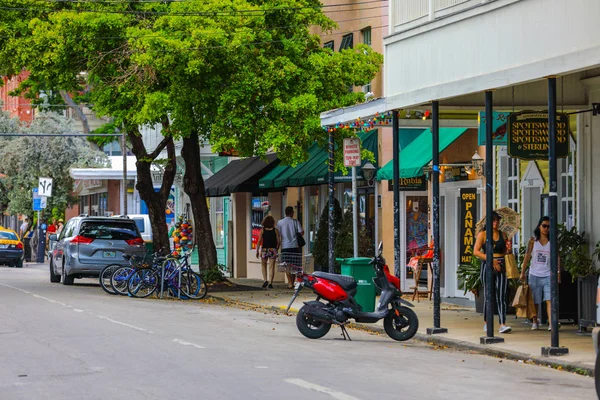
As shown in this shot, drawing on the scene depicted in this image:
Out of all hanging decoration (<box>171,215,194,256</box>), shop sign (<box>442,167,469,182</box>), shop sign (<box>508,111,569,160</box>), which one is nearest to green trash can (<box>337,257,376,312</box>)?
shop sign (<box>508,111,569,160</box>)

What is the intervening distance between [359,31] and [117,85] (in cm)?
650

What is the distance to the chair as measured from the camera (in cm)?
2478

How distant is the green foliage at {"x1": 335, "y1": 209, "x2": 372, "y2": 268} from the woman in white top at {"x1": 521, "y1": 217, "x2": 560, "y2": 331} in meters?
8.52

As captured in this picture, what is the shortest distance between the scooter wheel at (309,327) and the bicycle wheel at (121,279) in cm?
1089

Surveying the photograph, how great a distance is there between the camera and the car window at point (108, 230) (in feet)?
102

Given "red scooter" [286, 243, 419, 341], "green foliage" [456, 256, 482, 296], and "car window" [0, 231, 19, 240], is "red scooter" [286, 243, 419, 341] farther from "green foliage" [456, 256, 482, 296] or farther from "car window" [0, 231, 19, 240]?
"car window" [0, 231, 19, 240]

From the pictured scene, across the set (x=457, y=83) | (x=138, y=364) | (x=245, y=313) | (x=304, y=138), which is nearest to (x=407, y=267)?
(x=304, y=138)

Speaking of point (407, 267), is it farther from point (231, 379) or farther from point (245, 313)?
point (231, 379)

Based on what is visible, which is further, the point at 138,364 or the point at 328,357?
the point at 328,357

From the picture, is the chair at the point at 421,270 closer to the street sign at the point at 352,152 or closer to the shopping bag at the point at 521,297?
the street sign at the point at 352,152

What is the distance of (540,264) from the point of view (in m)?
18.1

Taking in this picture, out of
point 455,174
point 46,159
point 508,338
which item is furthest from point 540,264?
point 46,159

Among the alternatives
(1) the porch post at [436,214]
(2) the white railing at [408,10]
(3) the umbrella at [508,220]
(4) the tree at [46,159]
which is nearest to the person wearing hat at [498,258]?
(1) the porch post at [436,214]

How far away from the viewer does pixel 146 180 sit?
105 ft
